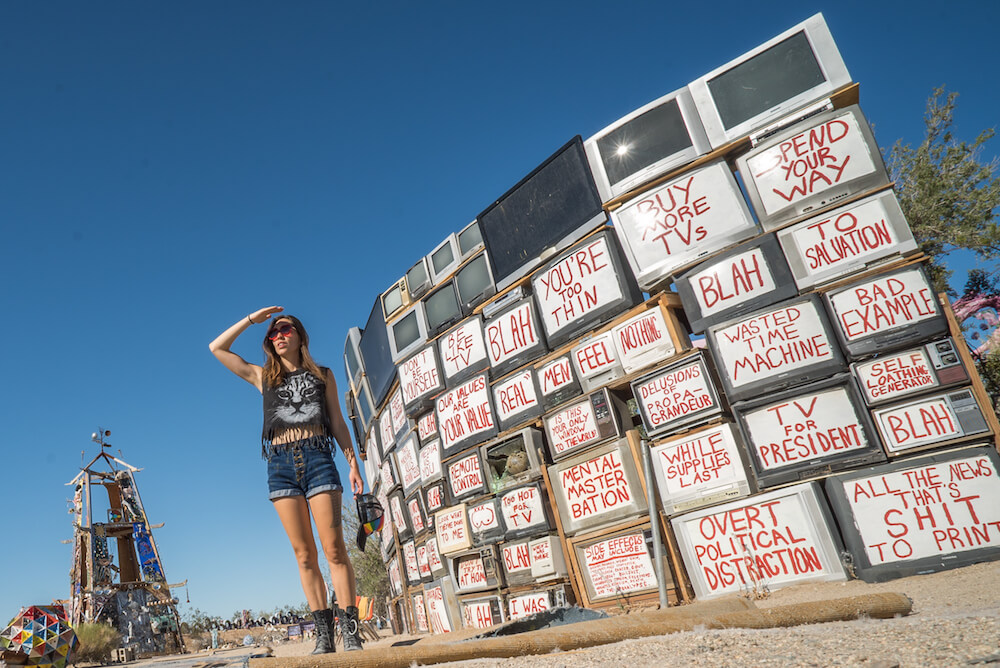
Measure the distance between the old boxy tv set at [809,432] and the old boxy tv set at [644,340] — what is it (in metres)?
0.87

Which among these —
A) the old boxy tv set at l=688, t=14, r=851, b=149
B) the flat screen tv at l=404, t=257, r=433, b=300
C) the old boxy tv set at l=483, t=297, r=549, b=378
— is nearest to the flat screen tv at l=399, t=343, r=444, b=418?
the flat screen tv at l=404, t=257, r=433, b=300

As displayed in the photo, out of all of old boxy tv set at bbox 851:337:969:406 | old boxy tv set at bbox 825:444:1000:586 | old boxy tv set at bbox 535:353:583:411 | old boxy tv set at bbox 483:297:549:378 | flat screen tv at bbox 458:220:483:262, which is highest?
flat screen tv at bbox 458:220:483:262

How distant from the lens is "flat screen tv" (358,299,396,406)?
9961mm

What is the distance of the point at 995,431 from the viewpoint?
4.48 metres

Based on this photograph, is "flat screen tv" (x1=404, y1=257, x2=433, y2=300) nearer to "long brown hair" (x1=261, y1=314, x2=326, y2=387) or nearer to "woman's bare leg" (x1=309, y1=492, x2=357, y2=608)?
"long brown hair" (x1=261, y1=314, x2=326, y2=387)

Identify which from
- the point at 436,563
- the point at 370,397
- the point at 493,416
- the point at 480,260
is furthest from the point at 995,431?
the point at 370,397

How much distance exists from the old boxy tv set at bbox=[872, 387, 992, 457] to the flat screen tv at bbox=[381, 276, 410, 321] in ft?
20.3

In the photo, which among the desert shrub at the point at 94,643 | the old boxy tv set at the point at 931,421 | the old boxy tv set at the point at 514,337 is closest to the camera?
the old boxy tv set at the point at 931,421

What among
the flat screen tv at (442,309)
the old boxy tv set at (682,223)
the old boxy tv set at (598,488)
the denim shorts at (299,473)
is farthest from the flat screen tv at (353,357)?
the denim shorts at (299,473)

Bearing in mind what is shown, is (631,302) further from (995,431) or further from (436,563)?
(436,563)

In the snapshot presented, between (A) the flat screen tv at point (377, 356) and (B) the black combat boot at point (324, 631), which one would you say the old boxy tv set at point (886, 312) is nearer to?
(B) the black combat boot at point (324, 631)

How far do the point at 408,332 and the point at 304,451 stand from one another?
5.56 m

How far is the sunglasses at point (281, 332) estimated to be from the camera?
12.3 feet

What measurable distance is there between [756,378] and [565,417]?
195cm
